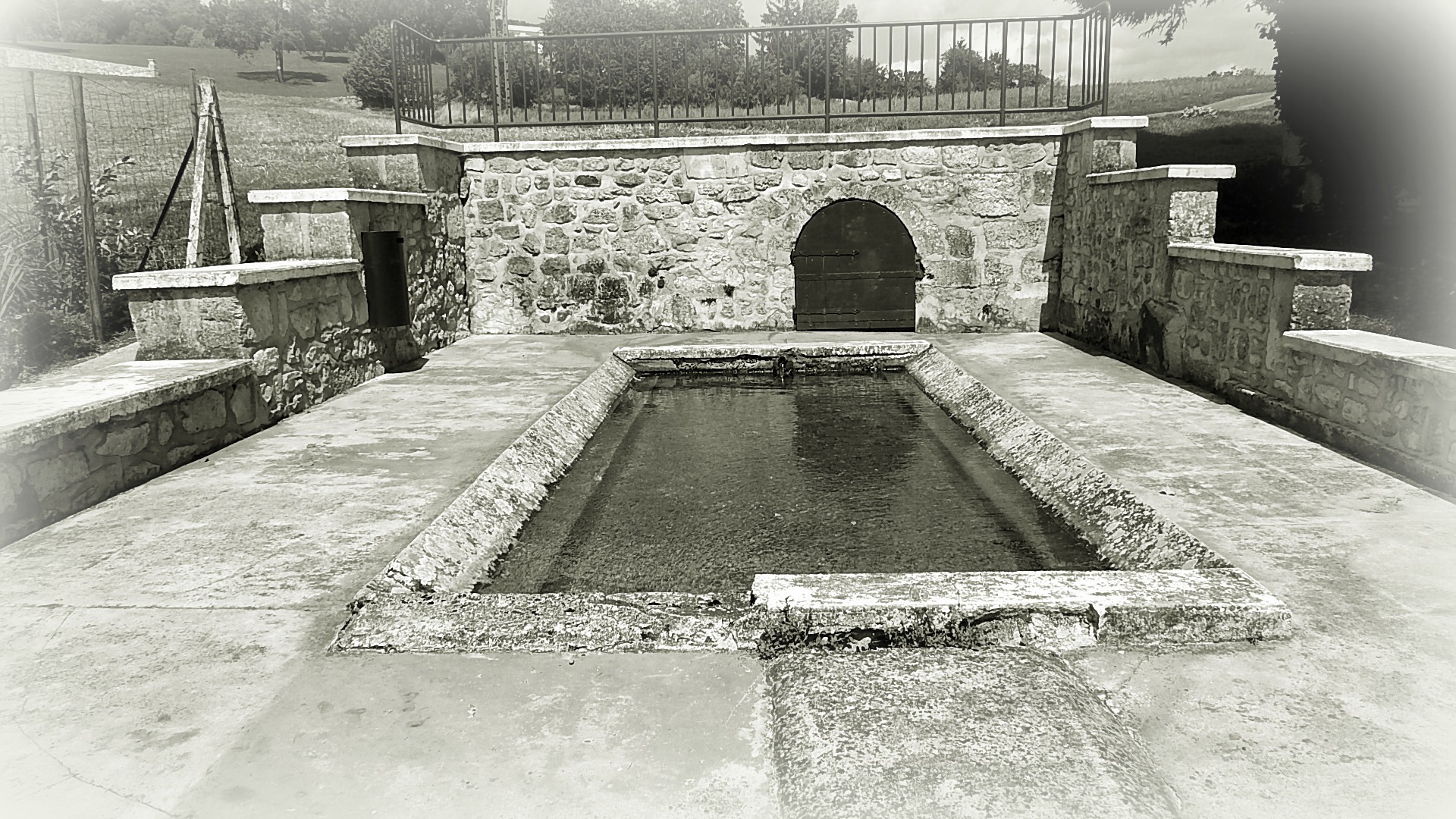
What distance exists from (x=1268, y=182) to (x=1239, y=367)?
1113 centimetres

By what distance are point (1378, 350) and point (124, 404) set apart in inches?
244

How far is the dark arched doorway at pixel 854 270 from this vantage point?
1054 cm

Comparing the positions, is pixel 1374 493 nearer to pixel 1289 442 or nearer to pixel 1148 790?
pixel 1289 442

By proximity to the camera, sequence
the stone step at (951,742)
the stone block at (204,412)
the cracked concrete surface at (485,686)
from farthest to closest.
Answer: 1. the stone block at (204,412)
2. the cracked concrete surface at (485,686)
3. the stone step at (951,742)

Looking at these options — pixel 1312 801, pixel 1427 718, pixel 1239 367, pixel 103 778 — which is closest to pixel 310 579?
pixel 103 778

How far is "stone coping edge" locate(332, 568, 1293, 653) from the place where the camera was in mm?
3082

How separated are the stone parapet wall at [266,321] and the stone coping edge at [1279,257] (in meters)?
6.16

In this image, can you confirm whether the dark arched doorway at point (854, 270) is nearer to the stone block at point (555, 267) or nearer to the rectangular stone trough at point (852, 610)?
the stone block at point (555, 267)

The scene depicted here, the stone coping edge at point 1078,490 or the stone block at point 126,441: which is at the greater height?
the stone block at point 126,441

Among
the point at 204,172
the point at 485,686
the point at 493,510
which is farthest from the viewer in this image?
the point at 204,172

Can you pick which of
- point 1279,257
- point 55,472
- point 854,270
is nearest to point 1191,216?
point 1279,257

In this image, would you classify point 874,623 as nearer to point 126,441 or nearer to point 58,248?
point 126,441

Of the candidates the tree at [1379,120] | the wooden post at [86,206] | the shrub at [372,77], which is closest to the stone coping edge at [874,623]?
the wooden post at [86,206]

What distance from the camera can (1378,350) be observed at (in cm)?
508
